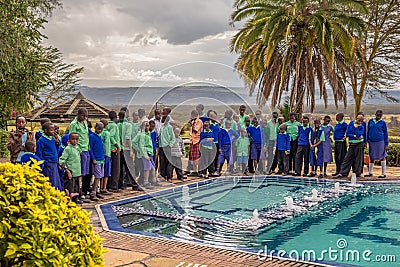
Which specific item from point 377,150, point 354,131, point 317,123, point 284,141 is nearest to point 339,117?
point 354,131

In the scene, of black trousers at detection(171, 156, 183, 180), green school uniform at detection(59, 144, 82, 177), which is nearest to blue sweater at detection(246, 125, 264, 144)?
black trousers at detection(171, 156, 183, 180)

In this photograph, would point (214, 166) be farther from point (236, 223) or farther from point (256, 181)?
point (236, 223)

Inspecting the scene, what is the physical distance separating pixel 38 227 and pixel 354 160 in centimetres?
1182

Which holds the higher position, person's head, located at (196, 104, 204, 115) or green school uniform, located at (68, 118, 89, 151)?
person's head, located at (196, 104, 204, 115)

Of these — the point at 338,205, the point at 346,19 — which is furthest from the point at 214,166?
the point at 346,19

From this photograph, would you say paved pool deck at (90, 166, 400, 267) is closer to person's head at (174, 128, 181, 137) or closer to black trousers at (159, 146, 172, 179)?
person's head at (174, 128, 181, 137)

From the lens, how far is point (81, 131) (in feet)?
31.4

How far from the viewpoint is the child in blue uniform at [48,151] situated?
27.6ft

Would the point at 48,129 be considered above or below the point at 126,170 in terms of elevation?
above

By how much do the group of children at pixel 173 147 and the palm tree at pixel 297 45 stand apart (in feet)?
10.3

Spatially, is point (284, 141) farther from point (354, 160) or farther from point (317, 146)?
point (354, 160)

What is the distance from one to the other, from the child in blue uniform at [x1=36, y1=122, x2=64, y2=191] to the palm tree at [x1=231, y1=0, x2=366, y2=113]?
30.6 ft

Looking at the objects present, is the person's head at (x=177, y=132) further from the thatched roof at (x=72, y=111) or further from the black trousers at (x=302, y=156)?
the thatched roof at (x=72, y=111)

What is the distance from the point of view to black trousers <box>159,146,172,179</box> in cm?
1228
